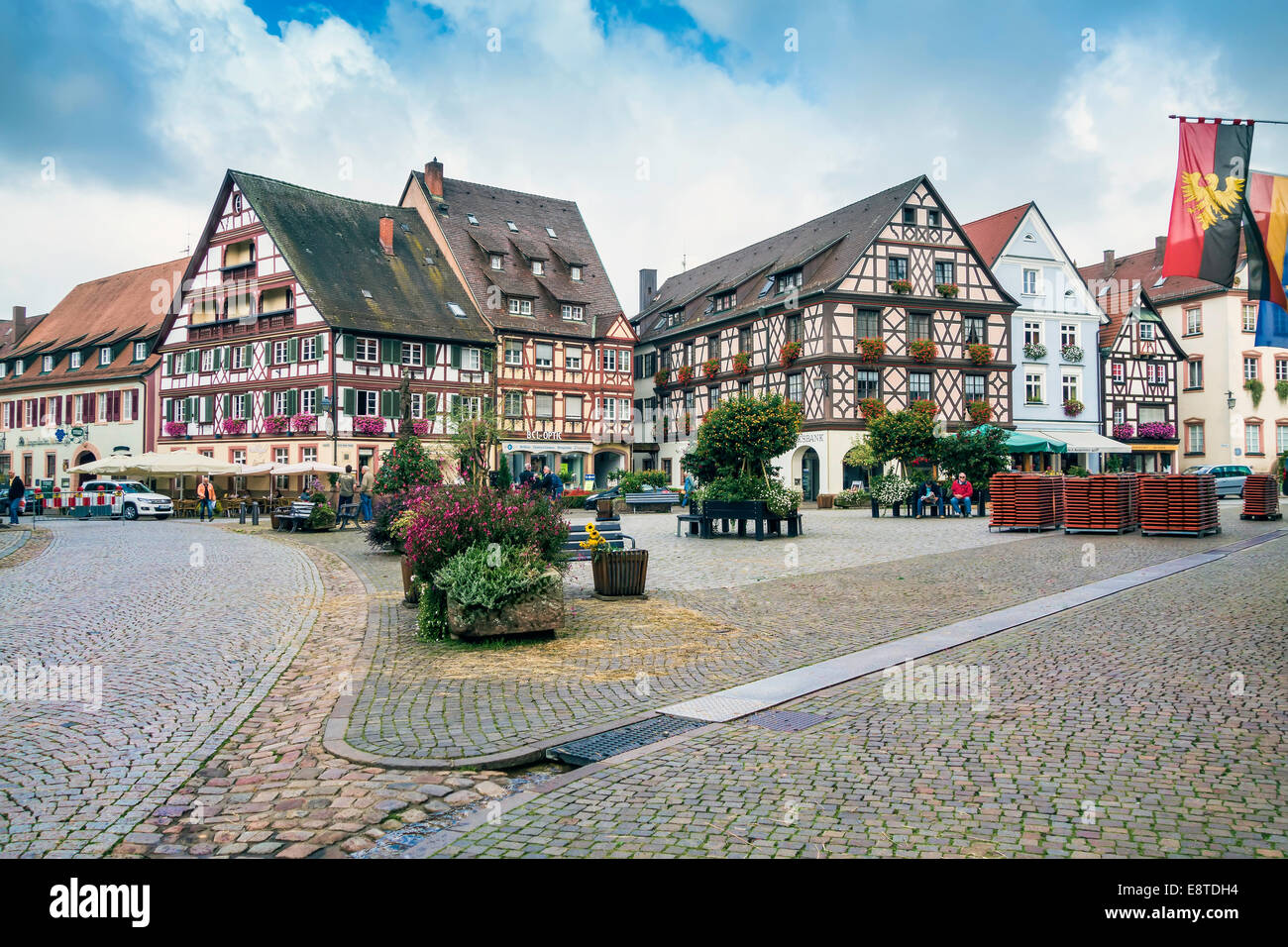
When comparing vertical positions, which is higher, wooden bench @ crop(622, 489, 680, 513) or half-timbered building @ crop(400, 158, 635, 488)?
half-timbered building @ crop(400, 158, 635, 488)

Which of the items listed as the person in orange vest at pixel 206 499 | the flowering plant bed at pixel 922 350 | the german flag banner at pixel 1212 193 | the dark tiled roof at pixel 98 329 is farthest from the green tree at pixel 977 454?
the dark tiled roof at pixel 98 329

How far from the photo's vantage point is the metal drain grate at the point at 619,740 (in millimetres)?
5535

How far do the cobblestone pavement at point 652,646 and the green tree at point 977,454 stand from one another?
14553 millimetres

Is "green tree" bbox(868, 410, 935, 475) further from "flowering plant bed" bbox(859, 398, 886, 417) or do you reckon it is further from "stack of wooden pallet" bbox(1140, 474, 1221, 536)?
"stack of wooden pallet" bbox(1140, 474, 1221, 536)

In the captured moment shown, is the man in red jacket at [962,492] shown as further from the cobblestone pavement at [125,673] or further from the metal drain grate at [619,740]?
the metal drain grate at [619,740]

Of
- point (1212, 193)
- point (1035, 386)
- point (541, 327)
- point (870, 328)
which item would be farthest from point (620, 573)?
point (1035, 386)

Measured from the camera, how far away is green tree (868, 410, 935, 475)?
32781 mm

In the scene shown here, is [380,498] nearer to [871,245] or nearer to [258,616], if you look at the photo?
[258,616]

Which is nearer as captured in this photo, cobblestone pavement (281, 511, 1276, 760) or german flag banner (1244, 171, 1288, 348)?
cobblestone pavement (281, 511, 1276, 760)

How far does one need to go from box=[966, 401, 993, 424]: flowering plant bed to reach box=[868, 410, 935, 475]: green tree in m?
11.4

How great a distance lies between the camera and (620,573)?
1189cm

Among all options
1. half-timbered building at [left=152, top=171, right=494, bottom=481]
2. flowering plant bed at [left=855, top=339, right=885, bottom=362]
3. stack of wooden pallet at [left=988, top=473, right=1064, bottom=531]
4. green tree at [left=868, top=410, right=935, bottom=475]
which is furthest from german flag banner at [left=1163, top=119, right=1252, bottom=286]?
half-timbered building at [left=152, top=171, right=494, bottom=481]

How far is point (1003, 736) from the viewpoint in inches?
227
